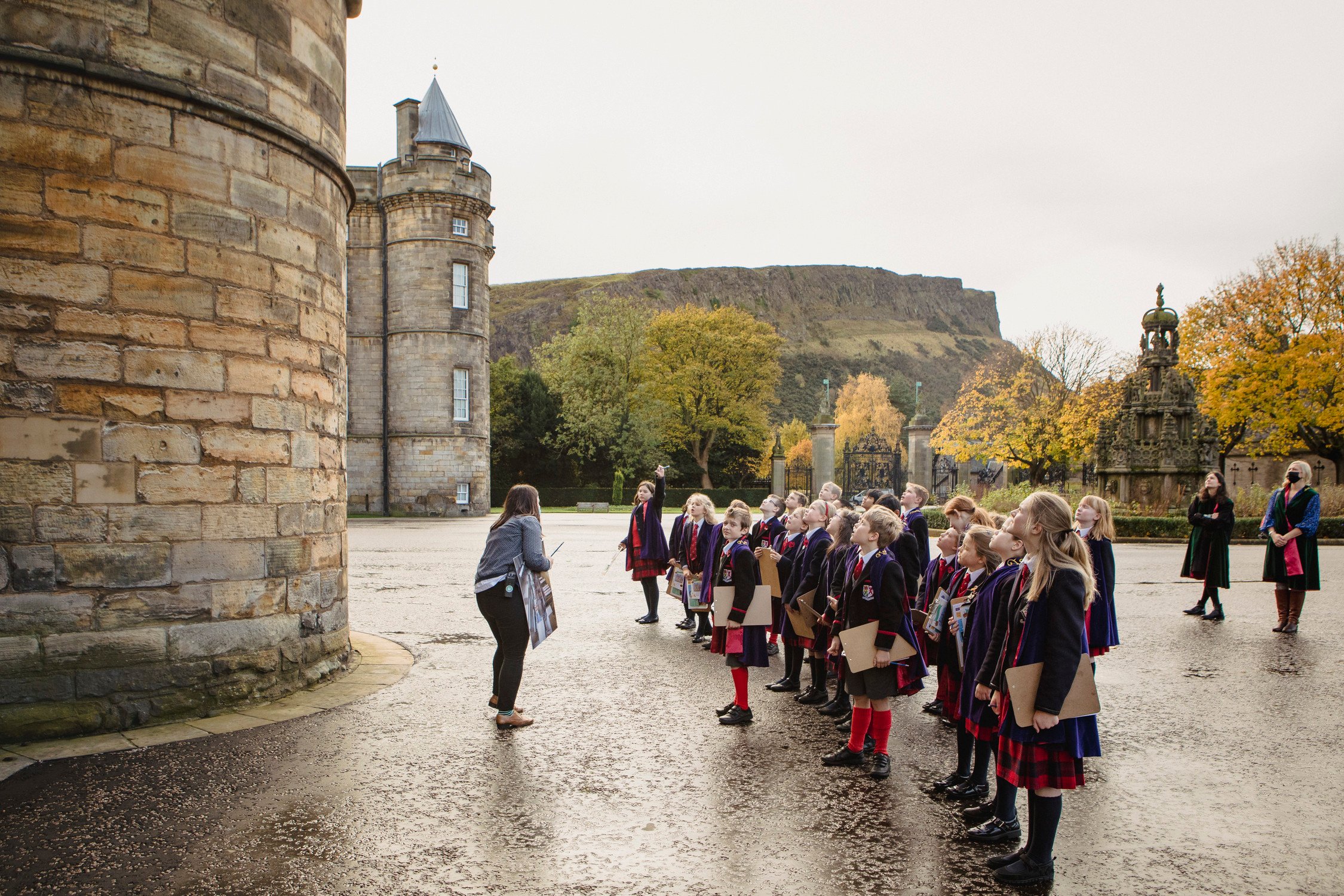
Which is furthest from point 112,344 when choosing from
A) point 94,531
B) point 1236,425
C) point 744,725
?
point 1236,425

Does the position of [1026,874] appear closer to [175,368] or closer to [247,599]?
[247,599]

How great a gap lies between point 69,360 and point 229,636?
6.95 feet

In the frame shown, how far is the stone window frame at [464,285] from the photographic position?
105ft

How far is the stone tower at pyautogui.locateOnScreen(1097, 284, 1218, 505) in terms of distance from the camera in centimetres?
2109

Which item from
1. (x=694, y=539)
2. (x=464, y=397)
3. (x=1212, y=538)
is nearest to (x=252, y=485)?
(x=694, y=539)

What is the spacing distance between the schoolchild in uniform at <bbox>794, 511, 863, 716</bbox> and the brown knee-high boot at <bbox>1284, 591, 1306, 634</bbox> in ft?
19.2

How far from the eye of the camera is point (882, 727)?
4930 mm

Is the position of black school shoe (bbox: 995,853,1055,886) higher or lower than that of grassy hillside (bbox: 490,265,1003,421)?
lower

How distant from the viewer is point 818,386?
10575 cm

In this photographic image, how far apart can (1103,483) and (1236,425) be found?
11565 mm

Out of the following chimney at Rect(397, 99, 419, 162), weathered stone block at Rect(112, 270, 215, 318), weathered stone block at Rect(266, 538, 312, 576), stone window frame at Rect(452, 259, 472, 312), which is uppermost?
chimney at Rect(397, 99, 419, 162)

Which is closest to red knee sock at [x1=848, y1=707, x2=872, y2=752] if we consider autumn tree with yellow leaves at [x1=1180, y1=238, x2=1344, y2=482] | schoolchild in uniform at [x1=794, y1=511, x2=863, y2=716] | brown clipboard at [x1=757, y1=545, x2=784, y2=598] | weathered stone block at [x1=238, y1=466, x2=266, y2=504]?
schoolchild in uniform at [x1=794, y1=511, x2=863, y2=716]

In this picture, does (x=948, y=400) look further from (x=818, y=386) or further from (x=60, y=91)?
(x=60, y=91)

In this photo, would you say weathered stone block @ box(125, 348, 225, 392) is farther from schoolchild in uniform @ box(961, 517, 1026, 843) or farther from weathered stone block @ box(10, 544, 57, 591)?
schoolchild in uniform @ box(961, 517, 1026, 843)
